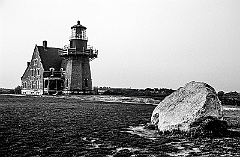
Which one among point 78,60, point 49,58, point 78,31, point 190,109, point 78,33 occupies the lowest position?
point 190,109

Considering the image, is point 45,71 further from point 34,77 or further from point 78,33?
point 78,33

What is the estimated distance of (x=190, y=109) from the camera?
1444 centimetres

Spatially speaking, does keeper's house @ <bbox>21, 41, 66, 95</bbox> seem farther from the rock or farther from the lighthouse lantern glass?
the rock

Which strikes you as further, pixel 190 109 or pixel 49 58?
pixel 49 58

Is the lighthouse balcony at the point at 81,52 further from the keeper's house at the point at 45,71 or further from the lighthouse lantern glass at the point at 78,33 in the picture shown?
the keeper's house at the point at 45,71

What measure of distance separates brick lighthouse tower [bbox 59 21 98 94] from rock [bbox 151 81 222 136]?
45995mm

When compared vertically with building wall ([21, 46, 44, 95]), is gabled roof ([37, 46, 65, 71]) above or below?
above

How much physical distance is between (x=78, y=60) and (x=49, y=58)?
12.5 metres


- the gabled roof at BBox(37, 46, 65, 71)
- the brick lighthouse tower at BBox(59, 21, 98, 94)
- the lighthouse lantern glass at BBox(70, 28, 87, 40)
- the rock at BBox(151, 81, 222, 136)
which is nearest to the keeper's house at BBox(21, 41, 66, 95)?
the gabled roof at BBox(37, 46, 65, 71)

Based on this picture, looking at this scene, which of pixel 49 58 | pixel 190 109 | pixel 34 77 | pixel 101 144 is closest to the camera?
pixel 101 144

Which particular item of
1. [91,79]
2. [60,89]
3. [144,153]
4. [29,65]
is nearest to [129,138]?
[144,153]

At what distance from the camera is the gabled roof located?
7019 centimetres

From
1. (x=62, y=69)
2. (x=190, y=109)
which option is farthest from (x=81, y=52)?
(x=190, y=109)

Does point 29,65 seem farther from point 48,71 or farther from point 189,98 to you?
point 189,98
